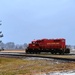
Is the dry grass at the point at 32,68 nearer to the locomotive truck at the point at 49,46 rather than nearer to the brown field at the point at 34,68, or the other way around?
the brown field at the point at 34,68

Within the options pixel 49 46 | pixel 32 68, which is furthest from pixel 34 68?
pixel 49 46

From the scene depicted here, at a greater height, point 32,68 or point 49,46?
point 49,46

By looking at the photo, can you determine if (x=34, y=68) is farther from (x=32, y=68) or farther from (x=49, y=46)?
(x=49, y=46)

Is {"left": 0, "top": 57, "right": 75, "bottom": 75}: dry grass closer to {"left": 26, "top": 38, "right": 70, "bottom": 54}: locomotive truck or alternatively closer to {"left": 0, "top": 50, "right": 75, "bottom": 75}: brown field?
{"left": 0, "top": 50, "right": 75, "bottom": 75}: brown field

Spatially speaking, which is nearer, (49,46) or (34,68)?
(34,68)

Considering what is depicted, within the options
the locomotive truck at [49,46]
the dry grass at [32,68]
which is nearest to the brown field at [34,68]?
the dry grass at [32,68]

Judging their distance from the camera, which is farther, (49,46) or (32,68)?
(49,46)

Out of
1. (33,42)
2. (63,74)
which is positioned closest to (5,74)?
(63,74)

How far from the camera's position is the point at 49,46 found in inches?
2817

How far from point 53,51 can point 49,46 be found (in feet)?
7.23

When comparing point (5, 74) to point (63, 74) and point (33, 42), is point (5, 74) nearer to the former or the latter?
point (63, 74)

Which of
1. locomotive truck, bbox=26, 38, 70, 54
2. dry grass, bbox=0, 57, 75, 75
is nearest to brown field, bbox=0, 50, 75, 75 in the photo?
dry grass, bbox=0, 57, 75, 75

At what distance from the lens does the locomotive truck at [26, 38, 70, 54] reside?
69.6 m

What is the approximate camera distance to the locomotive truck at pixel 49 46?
69631mm
